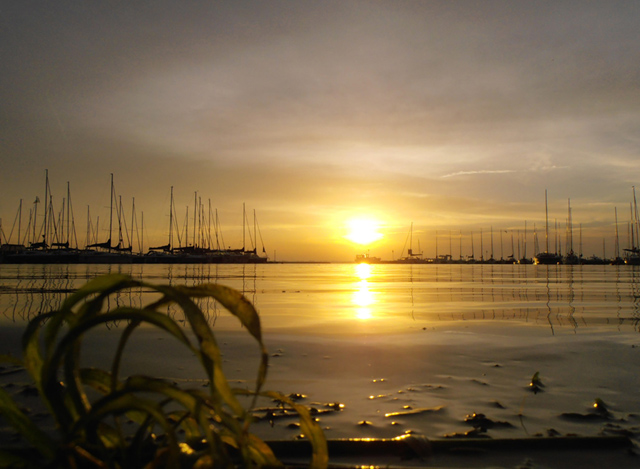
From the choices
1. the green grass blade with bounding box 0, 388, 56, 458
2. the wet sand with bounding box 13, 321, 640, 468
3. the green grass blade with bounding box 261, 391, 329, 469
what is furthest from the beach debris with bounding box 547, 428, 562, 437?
the green grass blade with bounding box 0, 388, 56, 458

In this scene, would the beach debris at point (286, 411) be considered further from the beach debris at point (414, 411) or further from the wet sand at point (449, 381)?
the beach debris at point (414, 411)

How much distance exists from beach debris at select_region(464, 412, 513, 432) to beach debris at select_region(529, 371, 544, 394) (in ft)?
3.19

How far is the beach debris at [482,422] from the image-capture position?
3.09m

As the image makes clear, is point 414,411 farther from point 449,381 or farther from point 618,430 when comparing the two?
point 618,430

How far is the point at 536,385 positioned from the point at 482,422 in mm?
1255

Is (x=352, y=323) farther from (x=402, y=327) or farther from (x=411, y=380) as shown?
(x=411, y=380)

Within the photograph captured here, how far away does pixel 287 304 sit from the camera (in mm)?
11906

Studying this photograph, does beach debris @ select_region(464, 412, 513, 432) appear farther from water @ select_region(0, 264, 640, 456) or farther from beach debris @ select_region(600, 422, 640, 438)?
beach debris @ select_region(600, 422, 640, 438)

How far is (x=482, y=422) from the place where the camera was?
10.4ft

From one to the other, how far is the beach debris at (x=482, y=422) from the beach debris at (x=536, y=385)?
0.97m

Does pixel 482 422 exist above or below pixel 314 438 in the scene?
below

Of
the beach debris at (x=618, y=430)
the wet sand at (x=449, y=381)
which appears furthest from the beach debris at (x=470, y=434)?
the beach debris at (x=618, y=430)

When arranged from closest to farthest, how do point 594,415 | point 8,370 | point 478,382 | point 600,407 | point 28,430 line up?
1. point 28,430
2. point 594,415
3. point 600,407
4. point 478,382
5. point 8,370

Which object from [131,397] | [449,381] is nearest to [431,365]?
[449,381]
